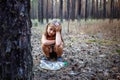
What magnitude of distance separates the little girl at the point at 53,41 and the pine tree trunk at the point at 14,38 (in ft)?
8.12

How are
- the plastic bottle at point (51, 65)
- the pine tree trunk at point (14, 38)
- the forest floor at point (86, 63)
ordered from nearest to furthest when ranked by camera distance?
the pine tree trunk at point (14, 38) → the forest floor at point (86, 63) → the plastic bottle at point (51, 65)

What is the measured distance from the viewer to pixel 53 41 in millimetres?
5637

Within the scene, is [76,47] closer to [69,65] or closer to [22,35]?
[69,65]

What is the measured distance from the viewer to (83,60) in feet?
20.2

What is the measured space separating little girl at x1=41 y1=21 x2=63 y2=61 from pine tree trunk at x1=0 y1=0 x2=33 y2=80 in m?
2.47

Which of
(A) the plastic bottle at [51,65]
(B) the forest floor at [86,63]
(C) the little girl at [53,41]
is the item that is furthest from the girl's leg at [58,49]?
(B) the forest floor at [86,63]

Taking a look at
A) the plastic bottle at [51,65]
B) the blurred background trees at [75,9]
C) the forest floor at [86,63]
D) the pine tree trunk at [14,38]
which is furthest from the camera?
the blurred background trees at [75,9]

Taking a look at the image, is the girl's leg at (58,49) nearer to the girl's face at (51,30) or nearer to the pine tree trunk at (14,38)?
the girl's face at (51,30)

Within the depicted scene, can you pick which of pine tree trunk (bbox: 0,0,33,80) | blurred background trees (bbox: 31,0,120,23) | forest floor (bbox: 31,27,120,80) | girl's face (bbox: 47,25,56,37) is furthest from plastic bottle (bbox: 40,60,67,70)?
blurred background trees (bbox: 31,0,120,23)

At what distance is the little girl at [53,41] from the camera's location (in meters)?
5.53

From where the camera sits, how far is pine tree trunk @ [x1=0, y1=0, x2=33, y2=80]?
9.54 ft

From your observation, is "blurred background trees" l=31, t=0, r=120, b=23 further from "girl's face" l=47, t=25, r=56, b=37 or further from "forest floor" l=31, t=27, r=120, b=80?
"girl's face" l=47, t=25, r=56, b=37

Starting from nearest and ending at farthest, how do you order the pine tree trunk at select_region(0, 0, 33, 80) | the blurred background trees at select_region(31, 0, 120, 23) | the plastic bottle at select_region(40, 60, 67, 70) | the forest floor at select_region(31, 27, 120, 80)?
the pine tree trunk at select_region(0, 0, 33, 80) < the forest floor at select_region(31, 27, 120, 80) < the plastic bottle at select_region(40, 60, 67, 70) < the blurred background trees at select_region(31, 0, 120, 23)

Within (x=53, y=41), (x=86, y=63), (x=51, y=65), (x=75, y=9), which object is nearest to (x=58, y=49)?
(x=53, y=41)
